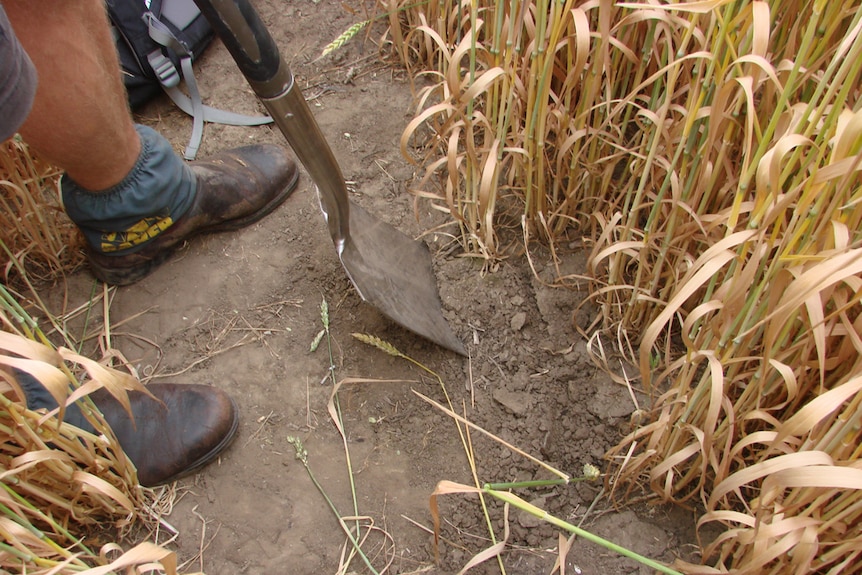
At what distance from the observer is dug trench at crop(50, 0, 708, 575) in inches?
53.0

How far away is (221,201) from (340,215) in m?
0.46

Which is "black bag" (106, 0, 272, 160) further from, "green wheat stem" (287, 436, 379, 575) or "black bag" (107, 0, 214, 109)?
"green wheat stem" (287, 436, 379, 575)

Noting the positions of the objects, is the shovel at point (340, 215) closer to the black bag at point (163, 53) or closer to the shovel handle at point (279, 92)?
the shovel handle at point (279, 92)

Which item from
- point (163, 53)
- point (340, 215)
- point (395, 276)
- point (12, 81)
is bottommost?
point (395, 276)

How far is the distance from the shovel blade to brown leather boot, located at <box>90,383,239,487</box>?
1.31 ft

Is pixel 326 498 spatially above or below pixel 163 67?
below

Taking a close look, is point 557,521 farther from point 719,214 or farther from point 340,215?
point 340,215

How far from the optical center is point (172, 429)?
1.41 m

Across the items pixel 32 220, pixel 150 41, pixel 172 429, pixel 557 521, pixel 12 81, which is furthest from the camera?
pixel 150 41

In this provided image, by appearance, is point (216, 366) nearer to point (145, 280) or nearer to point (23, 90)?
point (145, 280)

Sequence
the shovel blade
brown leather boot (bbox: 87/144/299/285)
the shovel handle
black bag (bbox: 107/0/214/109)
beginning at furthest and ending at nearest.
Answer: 1. black bag (bbox: 107/0/214/109)
2. brown leather boot (bbox: 87/144/299/285)
3. the shovel blade
4. the shovel handle

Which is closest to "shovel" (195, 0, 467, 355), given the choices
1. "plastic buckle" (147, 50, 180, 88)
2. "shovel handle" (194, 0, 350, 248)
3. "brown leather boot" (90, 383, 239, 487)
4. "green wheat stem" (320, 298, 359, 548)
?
"shovel handle" (194, 0, 350, 248)

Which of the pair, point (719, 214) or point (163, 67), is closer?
point (719, 214)

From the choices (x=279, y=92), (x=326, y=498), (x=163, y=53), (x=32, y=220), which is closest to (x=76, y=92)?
(x=32, y=220)
